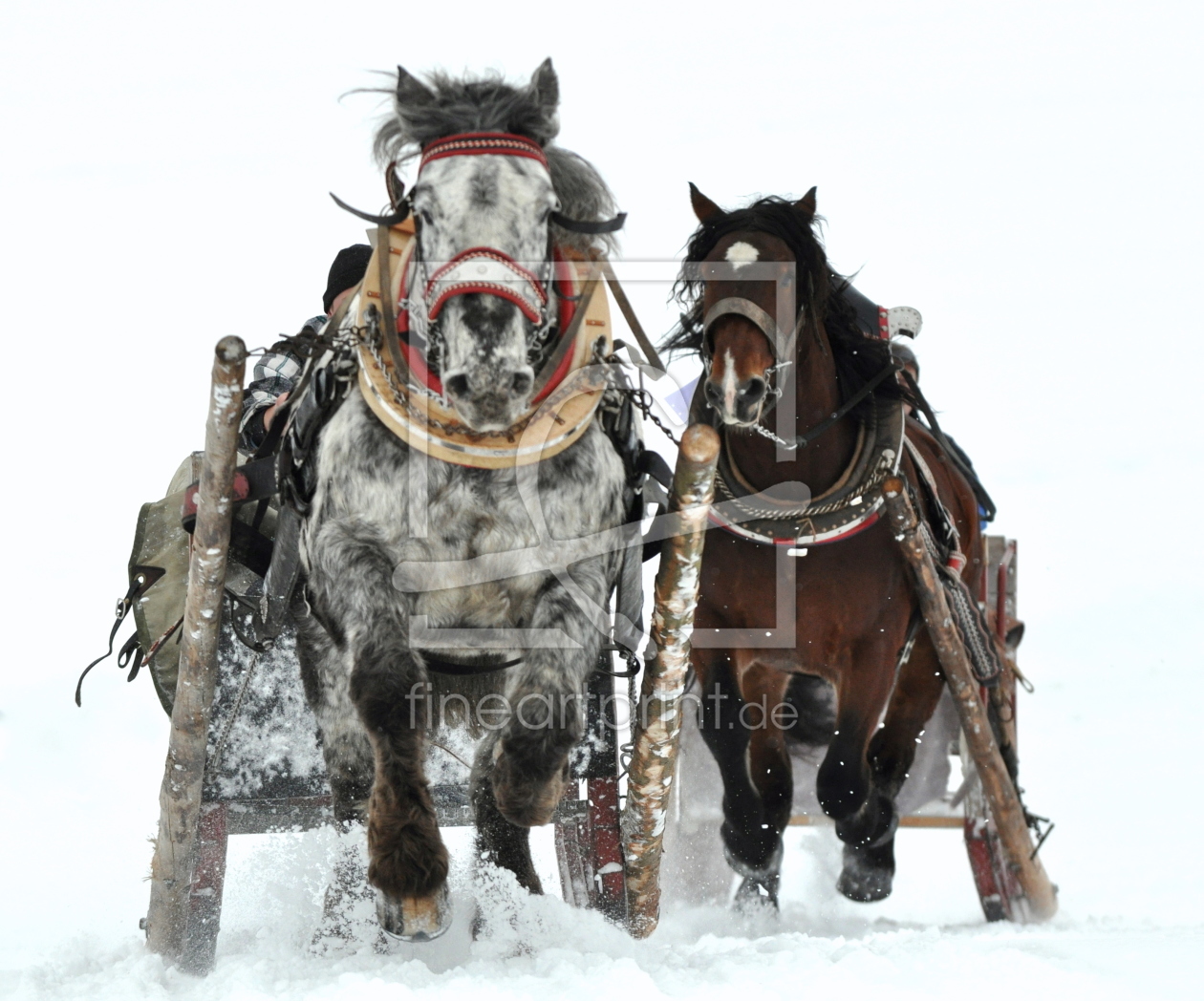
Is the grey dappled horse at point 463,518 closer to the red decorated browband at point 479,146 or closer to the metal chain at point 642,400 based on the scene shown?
the red decorated browband at point 479,146

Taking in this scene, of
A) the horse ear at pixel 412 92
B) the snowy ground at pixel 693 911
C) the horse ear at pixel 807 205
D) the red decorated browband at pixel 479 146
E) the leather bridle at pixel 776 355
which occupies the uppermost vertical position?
the horse ear at pixel 807 205

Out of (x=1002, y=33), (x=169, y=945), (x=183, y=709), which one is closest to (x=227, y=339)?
(x=183, y=709)

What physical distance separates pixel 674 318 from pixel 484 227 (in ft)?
26.0

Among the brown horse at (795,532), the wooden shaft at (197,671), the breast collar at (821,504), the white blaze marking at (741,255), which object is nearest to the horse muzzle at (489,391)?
the wooden shaft at (197,671)

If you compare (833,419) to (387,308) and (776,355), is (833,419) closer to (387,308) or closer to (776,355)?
(776,355)

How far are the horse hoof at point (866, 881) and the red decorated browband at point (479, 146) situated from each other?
250cm

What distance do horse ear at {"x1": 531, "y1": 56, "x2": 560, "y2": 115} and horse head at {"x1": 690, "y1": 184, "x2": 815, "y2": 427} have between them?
82 centimetres

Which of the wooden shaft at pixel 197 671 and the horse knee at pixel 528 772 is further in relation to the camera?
the wooden shaft at pixel 197 671

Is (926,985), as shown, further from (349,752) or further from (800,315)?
(800,315)

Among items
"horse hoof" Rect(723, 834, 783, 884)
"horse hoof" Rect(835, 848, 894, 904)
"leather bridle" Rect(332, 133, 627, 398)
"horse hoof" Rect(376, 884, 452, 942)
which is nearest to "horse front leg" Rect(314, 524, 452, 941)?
"horse hoof" Rect(376, 884, 452, 942)

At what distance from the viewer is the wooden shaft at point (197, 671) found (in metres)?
2.96

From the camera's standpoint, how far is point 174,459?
31.3 feet

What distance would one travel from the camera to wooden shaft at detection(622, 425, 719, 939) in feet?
9.54

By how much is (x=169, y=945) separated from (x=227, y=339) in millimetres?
1449
